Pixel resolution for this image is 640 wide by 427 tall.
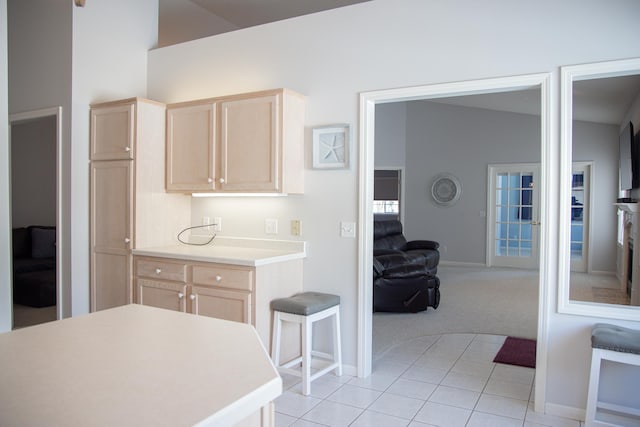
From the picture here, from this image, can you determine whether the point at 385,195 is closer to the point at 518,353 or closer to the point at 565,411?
the point at 518,353

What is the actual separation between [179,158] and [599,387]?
3.35 m

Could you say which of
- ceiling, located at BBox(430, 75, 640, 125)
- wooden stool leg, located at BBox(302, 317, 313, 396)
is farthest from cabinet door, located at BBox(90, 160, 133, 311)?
ceiling, located at BBox(430, 75, 640, 125)

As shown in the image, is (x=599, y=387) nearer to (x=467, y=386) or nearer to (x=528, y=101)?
(x=467, y=386)

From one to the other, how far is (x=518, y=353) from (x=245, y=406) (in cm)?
358

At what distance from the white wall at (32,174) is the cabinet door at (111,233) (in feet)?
10.7

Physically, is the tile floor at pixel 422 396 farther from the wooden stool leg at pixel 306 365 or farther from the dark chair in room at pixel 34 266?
the dark chair in room at pixel 34 266

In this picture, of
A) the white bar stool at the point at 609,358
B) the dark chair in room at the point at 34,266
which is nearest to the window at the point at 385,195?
the dark chair in room at the point at 34,266

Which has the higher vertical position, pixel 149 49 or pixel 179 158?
pixel 149 49

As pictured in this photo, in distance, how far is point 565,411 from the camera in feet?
8.84

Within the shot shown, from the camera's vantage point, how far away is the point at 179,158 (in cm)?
380

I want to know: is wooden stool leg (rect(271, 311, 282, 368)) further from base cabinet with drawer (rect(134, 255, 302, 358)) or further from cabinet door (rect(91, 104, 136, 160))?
cabinet door (rect(91, 104, 136, 160))

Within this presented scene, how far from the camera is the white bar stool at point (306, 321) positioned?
119 inches

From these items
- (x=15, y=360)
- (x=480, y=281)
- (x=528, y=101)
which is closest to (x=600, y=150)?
(x=528, y=101)

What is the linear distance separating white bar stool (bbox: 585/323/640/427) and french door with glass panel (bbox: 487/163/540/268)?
6.54m
